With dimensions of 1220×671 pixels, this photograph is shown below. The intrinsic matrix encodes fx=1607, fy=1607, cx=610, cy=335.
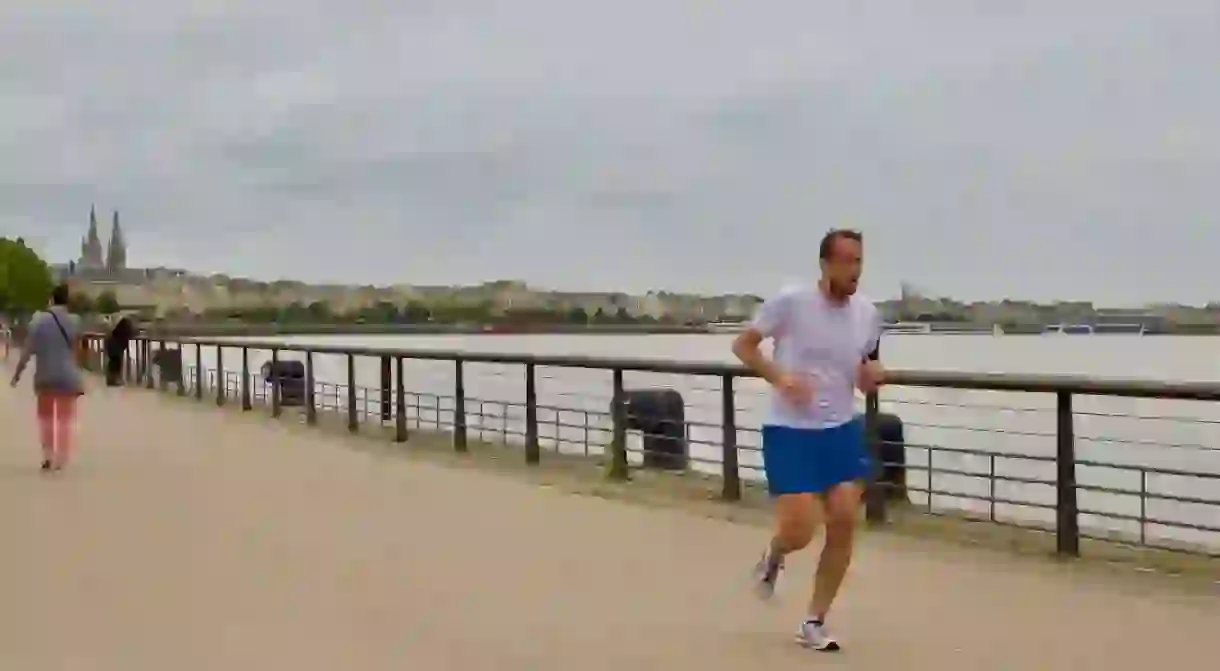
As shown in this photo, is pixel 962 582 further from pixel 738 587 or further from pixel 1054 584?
pixel 738 587

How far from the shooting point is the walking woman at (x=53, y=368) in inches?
Result: 565

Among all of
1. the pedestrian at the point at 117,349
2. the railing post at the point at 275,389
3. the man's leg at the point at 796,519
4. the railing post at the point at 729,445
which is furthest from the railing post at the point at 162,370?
the man's leg at the point at 796,519

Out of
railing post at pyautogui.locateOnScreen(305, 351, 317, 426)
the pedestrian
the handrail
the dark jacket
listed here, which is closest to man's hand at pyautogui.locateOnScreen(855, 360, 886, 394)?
the handrail

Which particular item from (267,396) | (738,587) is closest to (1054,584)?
(738,587)

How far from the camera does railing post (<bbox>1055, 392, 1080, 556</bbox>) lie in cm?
858

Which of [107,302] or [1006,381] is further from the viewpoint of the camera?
[107,302]

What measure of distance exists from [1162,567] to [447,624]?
3953 mm

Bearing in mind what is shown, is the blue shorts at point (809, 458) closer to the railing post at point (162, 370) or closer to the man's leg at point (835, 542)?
the man's leg at point (835, 542)

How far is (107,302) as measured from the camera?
149m

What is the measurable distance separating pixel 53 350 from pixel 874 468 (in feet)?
26.1

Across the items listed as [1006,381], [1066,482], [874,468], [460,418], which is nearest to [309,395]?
[460,418]

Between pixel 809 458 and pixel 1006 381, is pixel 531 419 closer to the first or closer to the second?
pixel 1006 381

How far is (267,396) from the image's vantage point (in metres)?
30.5

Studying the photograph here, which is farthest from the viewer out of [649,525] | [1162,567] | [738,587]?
[649,525]
